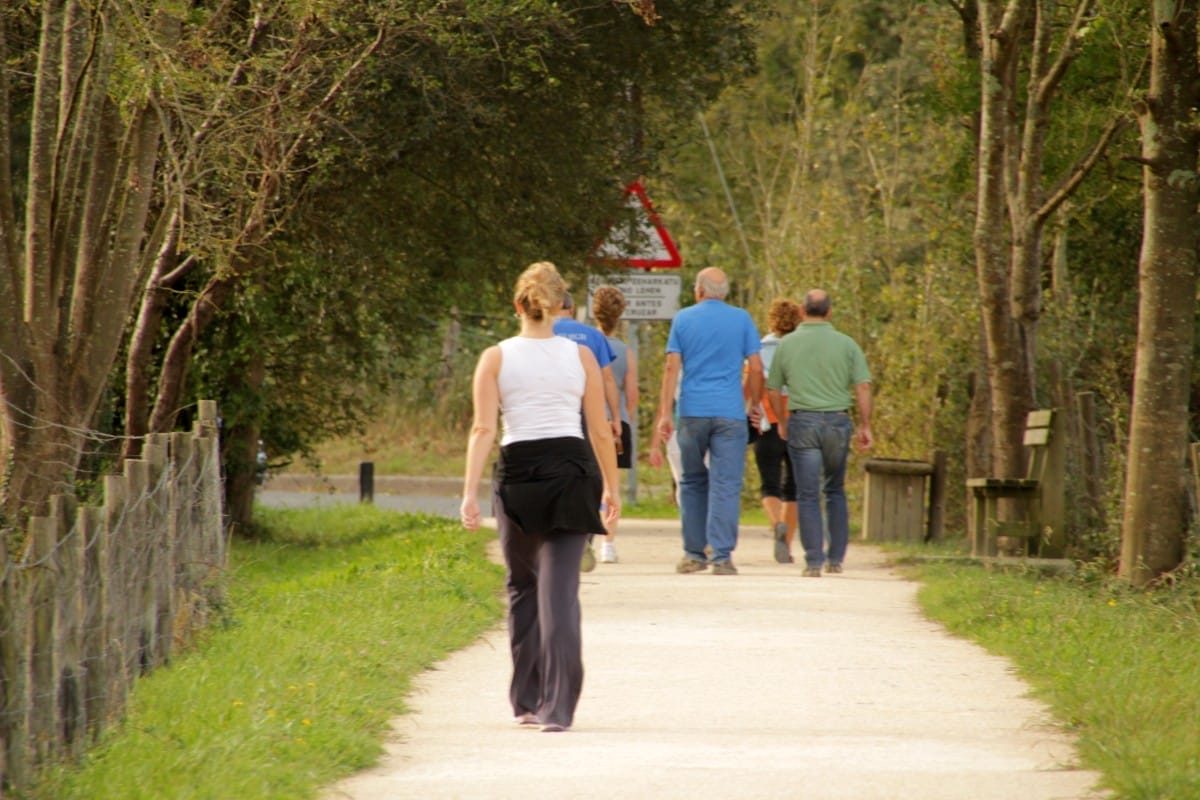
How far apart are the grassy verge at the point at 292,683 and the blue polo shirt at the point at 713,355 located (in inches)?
70.3

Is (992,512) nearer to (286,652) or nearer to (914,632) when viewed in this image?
(914,632)

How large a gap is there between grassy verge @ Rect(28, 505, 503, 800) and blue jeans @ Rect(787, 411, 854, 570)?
81.9 inches

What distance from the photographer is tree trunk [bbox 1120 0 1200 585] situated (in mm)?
11531

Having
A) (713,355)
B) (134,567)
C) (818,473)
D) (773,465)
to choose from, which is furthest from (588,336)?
(134,567)

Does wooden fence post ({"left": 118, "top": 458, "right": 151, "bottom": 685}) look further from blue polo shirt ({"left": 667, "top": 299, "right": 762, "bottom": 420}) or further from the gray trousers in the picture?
blue polo shirt ({"left": 667, "top": 299, "right": 762, "bottom": 420})

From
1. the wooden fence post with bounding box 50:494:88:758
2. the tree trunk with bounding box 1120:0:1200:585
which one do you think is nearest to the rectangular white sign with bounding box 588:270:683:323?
the tree trunk with bounding box 1120:0:1200:585

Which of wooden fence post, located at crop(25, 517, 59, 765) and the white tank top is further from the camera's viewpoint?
the white tank top

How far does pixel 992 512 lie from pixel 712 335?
2.70 m

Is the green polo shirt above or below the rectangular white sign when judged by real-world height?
below

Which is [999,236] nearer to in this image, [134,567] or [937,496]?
[937,496]

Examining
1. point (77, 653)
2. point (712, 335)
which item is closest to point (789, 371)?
point (712, 335)

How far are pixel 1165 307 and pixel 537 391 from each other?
563 centimetres

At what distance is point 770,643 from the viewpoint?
9.50 m

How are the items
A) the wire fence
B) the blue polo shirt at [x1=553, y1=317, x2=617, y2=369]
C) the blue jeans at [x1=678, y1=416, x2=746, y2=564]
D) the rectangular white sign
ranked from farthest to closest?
1. the rectangular white sign
2. the blue jeans at [x1=678, y1=416, x2=746, y2=564]
3. the blue polo shirt at [x1=553, y1=317, x2=617, y2=369]
4. the wire fence
